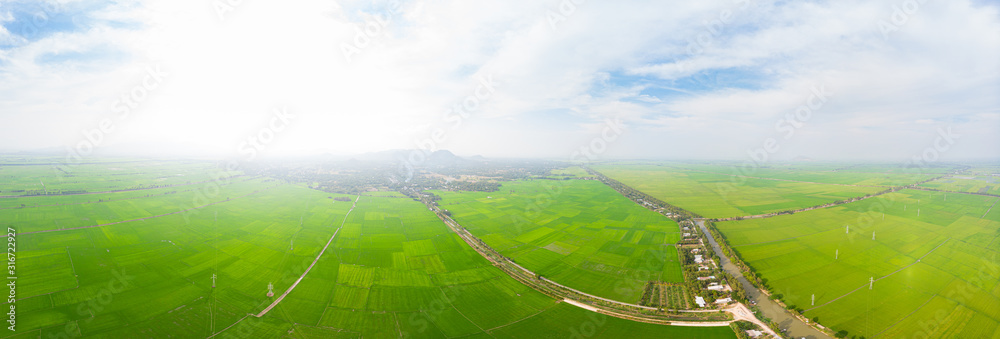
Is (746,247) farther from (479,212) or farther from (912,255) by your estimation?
(479,212)

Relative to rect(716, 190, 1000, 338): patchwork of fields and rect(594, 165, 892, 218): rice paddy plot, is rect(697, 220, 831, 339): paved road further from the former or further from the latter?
rect(594, 165, 892, 218): rice paddy plot

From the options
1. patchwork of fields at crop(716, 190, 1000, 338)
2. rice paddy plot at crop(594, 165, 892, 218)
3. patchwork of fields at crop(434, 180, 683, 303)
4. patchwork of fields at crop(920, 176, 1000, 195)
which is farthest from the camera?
patchwork of fields at crop(920, 176, 1000, 195)

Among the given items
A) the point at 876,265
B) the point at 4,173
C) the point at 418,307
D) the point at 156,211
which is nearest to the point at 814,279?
the point at 876,265

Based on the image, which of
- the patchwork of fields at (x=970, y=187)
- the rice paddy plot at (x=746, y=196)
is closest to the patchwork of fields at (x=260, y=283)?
the rice paddy plot at (x=746, y=196)

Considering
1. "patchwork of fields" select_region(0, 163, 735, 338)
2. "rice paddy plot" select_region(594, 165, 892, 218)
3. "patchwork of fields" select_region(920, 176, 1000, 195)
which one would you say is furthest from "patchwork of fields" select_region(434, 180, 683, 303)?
"patchwork of fields" select_region(920, 176, 1000, 195)

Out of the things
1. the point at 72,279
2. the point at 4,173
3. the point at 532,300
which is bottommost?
the point at 532,300

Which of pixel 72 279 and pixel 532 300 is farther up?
pixel 72 279

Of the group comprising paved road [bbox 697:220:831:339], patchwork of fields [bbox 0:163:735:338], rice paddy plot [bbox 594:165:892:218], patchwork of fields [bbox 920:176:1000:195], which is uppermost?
patchwork of fields [bbox 920:176:1000:195]

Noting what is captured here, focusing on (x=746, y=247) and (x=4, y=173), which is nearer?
(x=746, y=247)
